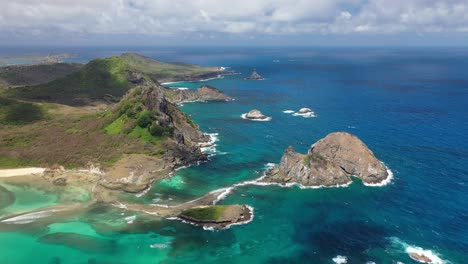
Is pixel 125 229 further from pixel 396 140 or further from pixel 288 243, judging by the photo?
pixel 396 140

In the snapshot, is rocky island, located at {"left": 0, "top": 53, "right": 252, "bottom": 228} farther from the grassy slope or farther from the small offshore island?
the small offshore island

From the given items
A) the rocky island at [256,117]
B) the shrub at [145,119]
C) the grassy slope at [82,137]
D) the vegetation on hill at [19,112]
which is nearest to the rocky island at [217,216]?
the grassy slope at [82,137]

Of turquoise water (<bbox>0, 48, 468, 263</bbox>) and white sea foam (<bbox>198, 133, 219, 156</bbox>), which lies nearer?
turquoise water (<bbox>0, 48, 468, 263</bbox>)

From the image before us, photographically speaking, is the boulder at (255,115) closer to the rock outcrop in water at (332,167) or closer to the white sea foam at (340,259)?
the rock outcrop in water at (332,167)

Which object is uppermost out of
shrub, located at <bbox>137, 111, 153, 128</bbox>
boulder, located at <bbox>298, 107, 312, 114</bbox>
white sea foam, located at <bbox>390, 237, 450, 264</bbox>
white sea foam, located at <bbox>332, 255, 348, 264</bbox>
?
shrub, located at <bbox>137, 111, 153, 128</bbox>

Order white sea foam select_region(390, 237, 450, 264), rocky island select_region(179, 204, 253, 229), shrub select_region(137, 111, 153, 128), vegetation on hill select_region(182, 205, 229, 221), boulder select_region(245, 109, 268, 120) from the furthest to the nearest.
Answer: boulder select_region(245, 109, 268, 120) → shrub select_region(137, 111, 153, 128) → vegetation on hill select_region(182, 205, 229, 221) → rocky island select_region(179, 204, 253, 229) → white sea foam select_region(390, 237, 450, 264)

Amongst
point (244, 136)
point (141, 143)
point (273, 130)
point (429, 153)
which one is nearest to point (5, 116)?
point (141, 143)

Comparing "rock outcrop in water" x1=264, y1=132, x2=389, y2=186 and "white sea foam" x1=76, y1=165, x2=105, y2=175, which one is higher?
"rock outcrop in water" x1=264, y1=132, x2=389, y2=186

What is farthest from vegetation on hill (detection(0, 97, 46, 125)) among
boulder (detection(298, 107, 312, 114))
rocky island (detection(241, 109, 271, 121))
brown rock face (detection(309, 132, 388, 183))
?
boulder (detection(298, 107, 312, 114))
